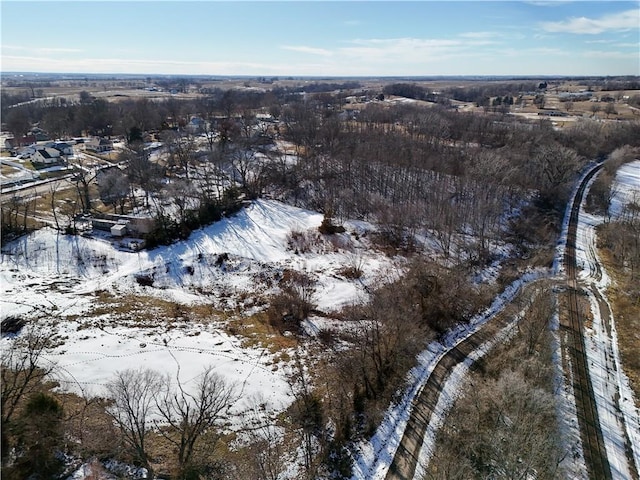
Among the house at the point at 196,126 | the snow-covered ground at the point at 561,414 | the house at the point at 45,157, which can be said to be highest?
the house at the point at 196,126

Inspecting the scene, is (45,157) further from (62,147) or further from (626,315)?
(626,315)

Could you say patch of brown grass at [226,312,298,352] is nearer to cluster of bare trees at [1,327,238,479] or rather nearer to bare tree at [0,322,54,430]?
cluster of bare trees at [1,327,238,479]

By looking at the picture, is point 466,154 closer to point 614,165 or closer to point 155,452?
point 614,165

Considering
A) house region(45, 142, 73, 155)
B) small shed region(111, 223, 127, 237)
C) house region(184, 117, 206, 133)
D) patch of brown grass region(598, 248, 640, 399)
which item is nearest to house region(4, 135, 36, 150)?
house region(45, 142, 73, 155)

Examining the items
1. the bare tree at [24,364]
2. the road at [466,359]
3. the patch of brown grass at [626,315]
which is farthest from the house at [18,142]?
the patch of brown grass at [626,315]

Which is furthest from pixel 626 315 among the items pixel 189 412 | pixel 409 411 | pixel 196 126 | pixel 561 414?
pixel 196 126

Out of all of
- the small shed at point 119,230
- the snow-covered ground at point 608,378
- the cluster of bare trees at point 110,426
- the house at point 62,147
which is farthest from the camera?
the house at point 62,147

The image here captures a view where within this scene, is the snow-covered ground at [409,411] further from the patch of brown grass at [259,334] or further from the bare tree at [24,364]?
the bare tree at [24,364]
